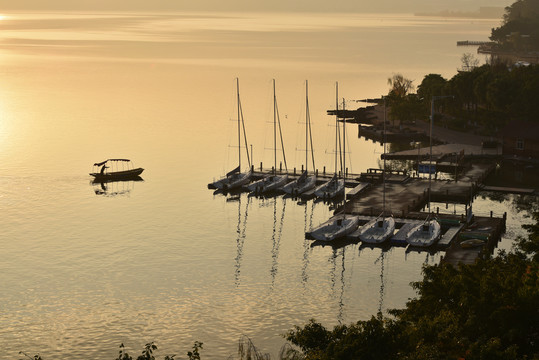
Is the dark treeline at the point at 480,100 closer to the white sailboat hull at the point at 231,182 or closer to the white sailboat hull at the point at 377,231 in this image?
the white sailboat hull at the point at 231,182

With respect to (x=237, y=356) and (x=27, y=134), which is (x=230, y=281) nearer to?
(x=237, y=356)

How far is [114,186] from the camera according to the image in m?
116

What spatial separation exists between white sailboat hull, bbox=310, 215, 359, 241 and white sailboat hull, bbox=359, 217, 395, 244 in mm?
1259

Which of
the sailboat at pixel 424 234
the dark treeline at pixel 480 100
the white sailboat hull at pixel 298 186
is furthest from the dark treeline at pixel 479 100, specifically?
the sailboat at pixel 424 234

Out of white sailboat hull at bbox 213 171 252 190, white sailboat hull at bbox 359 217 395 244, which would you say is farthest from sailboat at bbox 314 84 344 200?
white sailboat hull at bbox 359 217 395 244

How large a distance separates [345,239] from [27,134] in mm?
90192

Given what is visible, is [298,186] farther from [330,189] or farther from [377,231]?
[377,231]

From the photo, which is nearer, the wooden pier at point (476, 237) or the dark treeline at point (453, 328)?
the dark treeline at point (453, 328)

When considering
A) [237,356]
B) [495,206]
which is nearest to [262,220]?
[495,206]

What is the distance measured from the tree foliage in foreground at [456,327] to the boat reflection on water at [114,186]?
68490 millimetres

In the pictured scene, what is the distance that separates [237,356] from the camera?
60.8 meters

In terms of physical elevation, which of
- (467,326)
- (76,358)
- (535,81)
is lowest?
(76,358)

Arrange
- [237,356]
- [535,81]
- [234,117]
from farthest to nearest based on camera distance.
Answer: [234,117] → [535,81] → [237,356]

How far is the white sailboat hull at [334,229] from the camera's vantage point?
3415 inches
